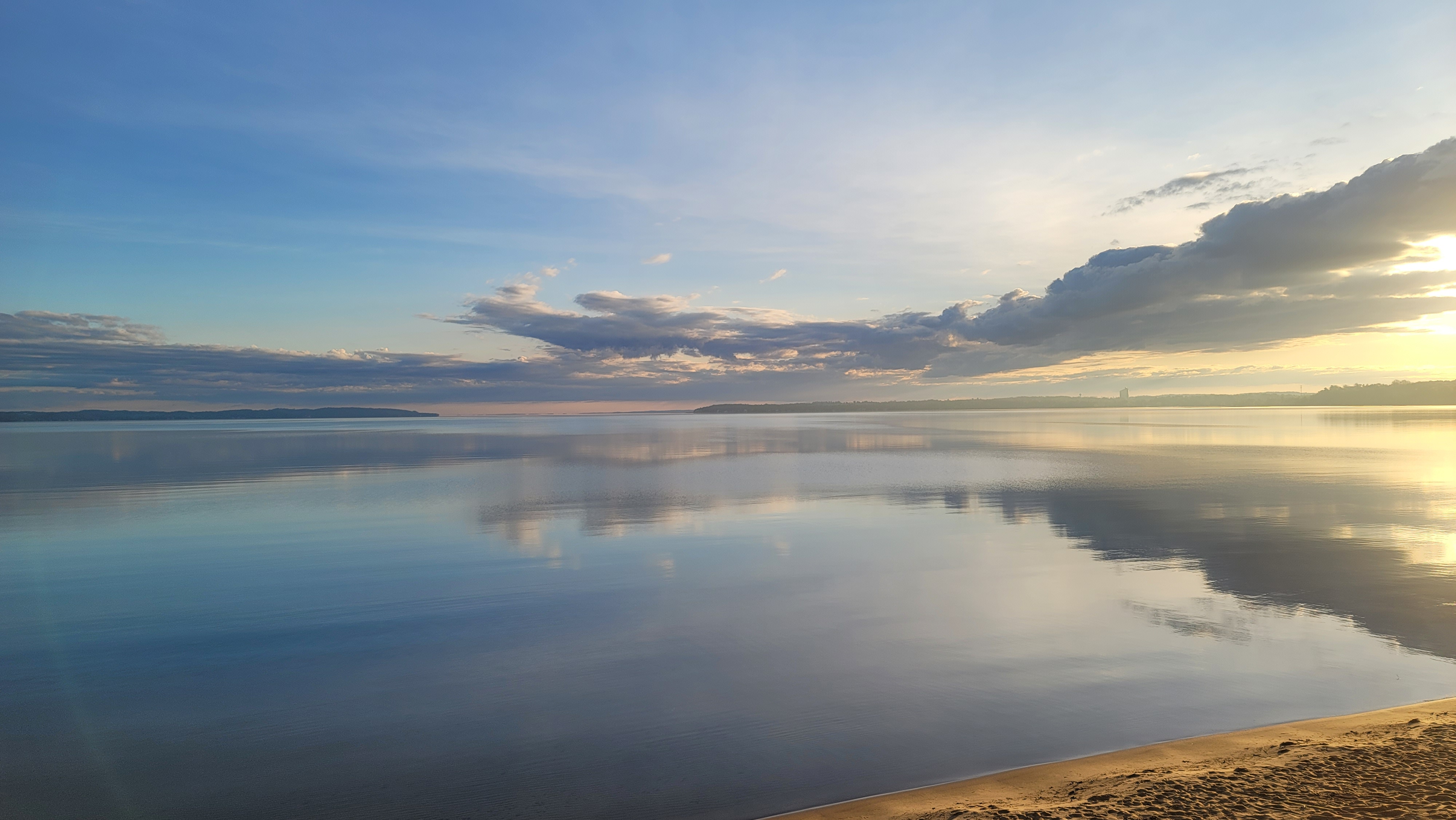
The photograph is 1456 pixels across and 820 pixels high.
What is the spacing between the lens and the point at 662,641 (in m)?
8.99

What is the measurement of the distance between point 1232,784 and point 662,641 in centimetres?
607

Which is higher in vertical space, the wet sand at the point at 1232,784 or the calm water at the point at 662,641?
the wet sand at the point at 1232,784

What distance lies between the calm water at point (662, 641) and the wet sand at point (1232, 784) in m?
0.50

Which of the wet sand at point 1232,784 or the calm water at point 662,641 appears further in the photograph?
the calm water at point 662,641

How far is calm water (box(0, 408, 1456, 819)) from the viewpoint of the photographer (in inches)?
226

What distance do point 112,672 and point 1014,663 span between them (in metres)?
10.5

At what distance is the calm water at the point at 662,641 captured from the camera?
5.75 metres

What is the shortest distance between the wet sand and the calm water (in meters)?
0.50

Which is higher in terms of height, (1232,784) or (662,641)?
(1232,784)

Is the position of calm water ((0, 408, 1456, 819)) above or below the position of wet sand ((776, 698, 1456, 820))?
below

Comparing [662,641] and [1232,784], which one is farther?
[662,641]

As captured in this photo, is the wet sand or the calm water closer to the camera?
the wet sand

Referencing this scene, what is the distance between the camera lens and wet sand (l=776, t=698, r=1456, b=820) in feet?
14.5

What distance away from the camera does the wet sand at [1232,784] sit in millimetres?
4434
